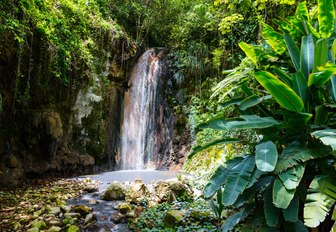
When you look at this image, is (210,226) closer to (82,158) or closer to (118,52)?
(82,158)

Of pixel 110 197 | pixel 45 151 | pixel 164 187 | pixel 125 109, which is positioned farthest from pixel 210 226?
pixel 125 109

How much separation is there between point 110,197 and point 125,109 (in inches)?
238

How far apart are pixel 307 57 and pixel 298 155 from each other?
1.01 meters

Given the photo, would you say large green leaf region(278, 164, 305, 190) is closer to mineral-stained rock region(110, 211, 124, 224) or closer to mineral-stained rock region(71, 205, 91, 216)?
mineral-stained rock region(110, 211, 124, 224)

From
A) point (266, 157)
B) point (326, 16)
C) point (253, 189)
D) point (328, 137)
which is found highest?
point (326, 16)

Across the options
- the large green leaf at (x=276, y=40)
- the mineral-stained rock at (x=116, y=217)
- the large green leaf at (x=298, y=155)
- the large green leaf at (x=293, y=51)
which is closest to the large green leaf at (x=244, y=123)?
the large green leaf at (x=298, y=155)

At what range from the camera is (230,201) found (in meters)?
1.79

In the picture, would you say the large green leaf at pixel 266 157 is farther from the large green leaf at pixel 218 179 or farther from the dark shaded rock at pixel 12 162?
the dark shaded rock at pixel 12 162

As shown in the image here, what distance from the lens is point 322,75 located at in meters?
2.04

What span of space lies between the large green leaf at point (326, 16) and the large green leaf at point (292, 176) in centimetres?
148

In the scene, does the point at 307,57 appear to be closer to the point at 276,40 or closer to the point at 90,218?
the point at 276,40

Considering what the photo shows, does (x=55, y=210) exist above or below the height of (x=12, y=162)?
below

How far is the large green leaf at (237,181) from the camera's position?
5.97 ft

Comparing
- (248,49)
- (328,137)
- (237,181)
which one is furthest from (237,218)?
(248,49)
